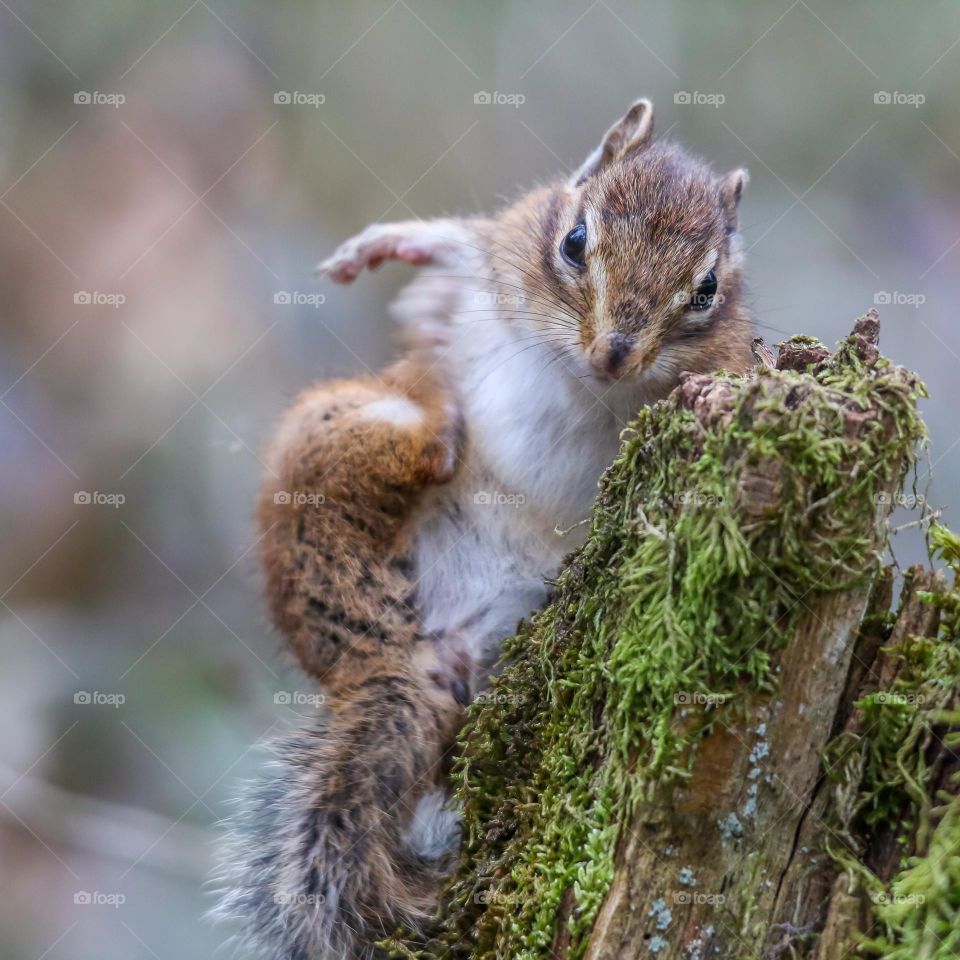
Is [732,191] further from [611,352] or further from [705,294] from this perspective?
[611,352]

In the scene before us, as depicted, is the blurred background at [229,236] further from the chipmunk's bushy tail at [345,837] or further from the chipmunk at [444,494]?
the chipmunk's bushy tail at [345,837]

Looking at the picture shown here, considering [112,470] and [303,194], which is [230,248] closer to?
[303,194]

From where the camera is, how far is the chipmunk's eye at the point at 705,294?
2930 millimetres

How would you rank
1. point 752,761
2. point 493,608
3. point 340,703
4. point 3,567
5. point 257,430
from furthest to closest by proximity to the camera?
point 3,567 → point 257,430 → point 493,608 → point 340,703 → point 752,761

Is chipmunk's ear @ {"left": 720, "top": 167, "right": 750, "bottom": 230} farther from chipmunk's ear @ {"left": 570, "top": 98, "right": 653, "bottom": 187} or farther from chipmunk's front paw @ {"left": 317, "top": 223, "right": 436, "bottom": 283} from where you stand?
chipmunk's front paw @ {"left": 317, "top": 223, "right": 436, "bottom": 283}

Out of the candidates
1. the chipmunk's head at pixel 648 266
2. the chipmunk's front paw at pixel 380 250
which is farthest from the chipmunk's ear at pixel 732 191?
the chipmunk's front paw at pixel 380 250

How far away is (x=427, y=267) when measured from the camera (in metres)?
3.89

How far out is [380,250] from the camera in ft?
12.6

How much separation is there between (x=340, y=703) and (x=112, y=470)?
3102mm

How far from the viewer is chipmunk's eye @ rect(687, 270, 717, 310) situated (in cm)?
293

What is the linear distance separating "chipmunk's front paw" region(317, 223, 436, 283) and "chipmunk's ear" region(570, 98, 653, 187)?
0.70 meters

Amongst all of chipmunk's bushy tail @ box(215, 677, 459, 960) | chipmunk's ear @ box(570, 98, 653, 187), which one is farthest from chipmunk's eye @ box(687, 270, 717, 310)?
chipmunk's bushy tail @ box(215, 677, 459, 960)

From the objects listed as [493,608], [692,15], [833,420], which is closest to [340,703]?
[493,608]

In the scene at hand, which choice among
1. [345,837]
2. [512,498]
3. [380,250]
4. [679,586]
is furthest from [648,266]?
[345,837]
